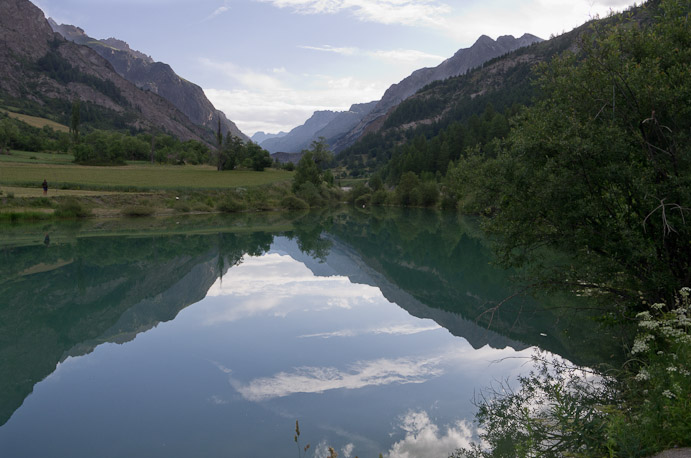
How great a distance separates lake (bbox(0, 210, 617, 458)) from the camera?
25.5 ft

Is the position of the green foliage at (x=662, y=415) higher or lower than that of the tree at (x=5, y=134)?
lower

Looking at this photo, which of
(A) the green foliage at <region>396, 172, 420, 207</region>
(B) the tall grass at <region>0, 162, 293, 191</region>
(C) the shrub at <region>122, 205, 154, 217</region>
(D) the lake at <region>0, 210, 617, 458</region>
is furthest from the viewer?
(A) the green foliage at <region>396, 172, 420, 207</region>

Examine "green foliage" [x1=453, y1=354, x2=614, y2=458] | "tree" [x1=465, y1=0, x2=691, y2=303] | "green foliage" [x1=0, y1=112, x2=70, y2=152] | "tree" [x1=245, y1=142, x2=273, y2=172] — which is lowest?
"green foliage" [x1=453, y1=354, x2=614, y2=458]

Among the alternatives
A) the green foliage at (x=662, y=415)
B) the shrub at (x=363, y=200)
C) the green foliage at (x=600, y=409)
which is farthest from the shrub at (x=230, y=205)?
the green foliage at (x=662, y=415)

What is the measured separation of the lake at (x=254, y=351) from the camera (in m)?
7.76

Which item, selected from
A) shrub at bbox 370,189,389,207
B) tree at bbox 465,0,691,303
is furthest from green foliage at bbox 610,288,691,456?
shrub at bbox 370,189,389,207

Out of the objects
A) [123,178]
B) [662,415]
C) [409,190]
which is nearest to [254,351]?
[662,415]

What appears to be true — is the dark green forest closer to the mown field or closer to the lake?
the lake

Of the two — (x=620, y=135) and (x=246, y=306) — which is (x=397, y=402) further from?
(x=246, y=306)

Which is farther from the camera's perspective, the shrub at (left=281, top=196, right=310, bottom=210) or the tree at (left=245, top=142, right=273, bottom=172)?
the tree at (left=245, top=142, right=273, bottom=172)

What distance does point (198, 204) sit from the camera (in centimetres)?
6481

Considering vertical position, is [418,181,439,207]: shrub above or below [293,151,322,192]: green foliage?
below

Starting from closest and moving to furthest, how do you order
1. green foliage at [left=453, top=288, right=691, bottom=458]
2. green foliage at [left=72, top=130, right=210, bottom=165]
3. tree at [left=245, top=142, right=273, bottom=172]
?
green foliage at [left=453, top=288, right=691, bottom=458], green foliage at [left=72, top=130, right=210, bottom=165], tree at [left=245, top=142, right=273, bottom=172]

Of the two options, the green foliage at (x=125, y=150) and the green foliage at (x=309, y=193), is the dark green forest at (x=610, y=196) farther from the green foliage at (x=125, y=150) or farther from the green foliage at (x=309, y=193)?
the green foliage at (x=125, y=150)
